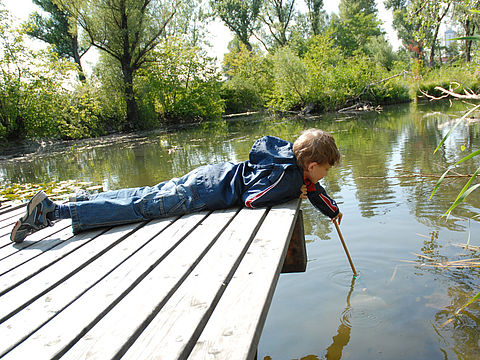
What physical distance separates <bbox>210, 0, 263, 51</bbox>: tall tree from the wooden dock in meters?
35.5

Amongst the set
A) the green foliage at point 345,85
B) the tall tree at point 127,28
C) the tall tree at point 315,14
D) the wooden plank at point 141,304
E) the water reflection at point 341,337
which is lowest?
the water reflection at point 341,337

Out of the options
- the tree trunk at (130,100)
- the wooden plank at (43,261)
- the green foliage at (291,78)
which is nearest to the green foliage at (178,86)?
the tree trunk at (130,100)

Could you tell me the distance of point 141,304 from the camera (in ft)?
4.84

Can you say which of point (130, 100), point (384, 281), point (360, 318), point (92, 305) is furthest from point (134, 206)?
point (130, 100)

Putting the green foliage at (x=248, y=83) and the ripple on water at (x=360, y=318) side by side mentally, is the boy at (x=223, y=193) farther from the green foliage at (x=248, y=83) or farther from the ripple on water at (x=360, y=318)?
the green foliage at (x=248, y=83)

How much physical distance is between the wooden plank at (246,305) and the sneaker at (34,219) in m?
1.49

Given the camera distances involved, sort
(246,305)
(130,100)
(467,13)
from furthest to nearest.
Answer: (130,100) → (467,13) → (246,305)

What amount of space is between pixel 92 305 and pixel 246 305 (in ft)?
2.06

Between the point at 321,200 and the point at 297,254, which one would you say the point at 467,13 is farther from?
the point at 297,254

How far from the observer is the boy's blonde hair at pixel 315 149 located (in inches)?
100

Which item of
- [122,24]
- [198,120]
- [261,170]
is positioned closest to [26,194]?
[261,170]

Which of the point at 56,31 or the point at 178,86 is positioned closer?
the point at 178,86

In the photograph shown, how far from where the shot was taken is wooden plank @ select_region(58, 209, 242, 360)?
4.01 ft

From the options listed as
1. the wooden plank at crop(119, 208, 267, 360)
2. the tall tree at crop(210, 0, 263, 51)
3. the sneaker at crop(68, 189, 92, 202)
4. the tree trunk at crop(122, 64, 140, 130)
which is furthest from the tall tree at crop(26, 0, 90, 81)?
the wooden plank at crop(119, 208, 267, 360)
